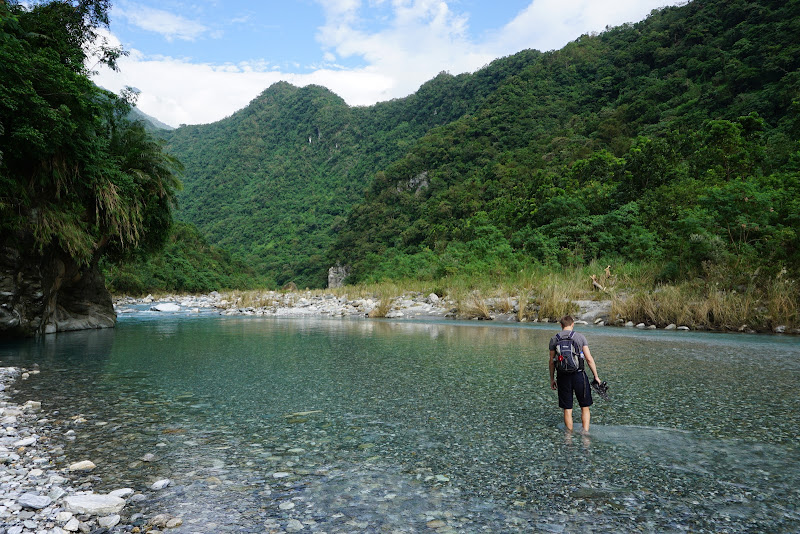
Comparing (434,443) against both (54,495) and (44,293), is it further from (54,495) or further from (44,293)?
(44,293)

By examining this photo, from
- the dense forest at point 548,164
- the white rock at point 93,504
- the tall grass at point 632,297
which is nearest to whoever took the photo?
the white rock at point 93,504

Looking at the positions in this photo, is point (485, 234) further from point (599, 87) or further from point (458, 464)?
point (599, 87)

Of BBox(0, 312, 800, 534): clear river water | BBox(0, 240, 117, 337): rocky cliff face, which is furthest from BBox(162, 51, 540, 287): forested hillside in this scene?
BBox(0, 312, 800, 534): clear river water

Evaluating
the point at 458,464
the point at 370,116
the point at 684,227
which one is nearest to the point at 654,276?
the point at 684,227

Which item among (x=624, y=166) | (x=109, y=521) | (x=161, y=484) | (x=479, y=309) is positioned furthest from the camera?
(x=624, y=166)

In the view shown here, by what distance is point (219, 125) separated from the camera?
414 ft

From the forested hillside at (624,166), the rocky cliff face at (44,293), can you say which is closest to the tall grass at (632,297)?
the forested hillside at (624,166)

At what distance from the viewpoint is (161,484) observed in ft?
10.4

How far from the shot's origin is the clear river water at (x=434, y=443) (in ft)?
9.37

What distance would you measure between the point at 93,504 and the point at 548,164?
5259 cm

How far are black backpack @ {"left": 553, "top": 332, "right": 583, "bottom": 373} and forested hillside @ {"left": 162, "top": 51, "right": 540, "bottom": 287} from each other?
6576 centimetres

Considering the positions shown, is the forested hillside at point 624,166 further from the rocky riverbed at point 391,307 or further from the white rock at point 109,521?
the white rock at point 109,521

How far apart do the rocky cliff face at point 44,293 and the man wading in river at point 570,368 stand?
41.4ft

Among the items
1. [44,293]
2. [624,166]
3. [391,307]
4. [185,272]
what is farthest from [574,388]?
[185,272]
